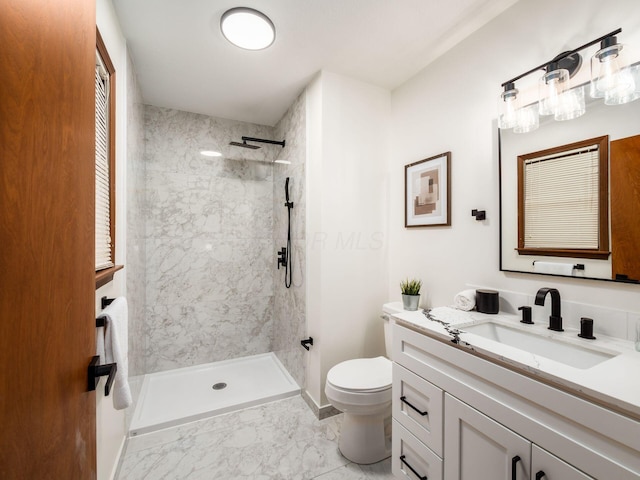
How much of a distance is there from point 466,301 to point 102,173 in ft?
6.58

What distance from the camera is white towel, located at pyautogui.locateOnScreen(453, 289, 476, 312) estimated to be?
1545 mm

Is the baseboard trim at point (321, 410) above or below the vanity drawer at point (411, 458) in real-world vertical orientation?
below

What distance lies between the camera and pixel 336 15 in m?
1.56

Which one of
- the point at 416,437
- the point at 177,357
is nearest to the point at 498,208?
the point at 416,437

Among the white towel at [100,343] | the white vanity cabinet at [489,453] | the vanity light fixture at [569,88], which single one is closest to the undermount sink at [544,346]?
the white vanity cabinet at [489,453]

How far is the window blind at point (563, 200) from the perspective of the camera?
1.19 metres

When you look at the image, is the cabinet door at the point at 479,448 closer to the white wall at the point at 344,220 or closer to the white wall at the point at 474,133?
the white wall at the point at 474,133

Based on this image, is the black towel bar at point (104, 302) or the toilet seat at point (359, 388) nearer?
the black towel bar at point (104, 302)

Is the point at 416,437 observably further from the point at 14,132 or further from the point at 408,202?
the point at 14,132

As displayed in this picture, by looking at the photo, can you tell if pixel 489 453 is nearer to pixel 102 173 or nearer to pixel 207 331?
pixel 102 173

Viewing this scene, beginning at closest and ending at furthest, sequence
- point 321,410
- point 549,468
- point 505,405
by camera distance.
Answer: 1. point 549,468
2. point 505,405
3. point 321,410

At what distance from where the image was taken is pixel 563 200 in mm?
1290

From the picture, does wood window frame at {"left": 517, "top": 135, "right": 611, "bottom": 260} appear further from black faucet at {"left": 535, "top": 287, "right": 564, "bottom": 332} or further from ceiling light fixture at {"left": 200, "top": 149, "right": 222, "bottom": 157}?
ceiling light fixture at {"left": 200, "top": 149, "right": 222, "bottom": 157}

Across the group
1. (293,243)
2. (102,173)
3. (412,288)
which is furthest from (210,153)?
(412,288)
